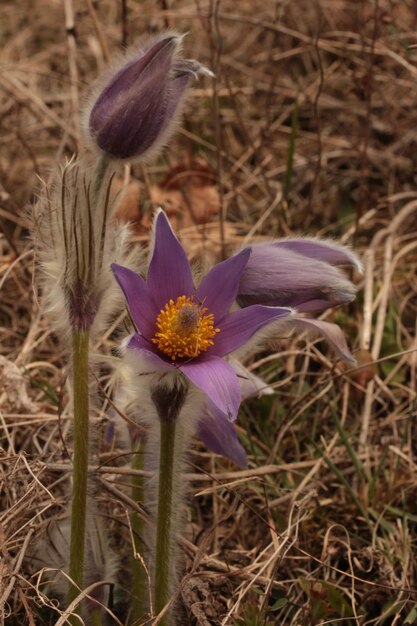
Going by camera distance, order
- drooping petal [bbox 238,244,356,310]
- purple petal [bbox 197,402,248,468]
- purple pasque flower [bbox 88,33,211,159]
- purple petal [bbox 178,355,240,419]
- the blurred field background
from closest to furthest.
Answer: purple petal [bbox 178,355,240,419], purple pasque flower [bbox 88,33,211,159], drooping petal [bbox 238,244,356,310], purple petal [bbox 197,402,248,468], the blurred field background

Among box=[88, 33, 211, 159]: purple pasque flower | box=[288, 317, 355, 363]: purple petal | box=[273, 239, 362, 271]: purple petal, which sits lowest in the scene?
box=[288, 317, 355, 363]: purple petal

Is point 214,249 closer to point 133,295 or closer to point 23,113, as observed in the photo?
point 23,113

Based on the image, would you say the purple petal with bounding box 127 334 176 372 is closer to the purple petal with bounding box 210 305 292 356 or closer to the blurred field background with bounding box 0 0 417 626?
the purple petal with bounding box 210 305 292 356

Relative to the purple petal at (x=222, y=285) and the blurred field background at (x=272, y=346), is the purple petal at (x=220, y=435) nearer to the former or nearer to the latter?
the blurred field background at (x=272, y=346)

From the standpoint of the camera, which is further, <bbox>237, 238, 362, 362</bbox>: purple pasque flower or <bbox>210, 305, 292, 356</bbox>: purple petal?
<bbox>237, 238, 362, 362</bbox>: purple pasque flower

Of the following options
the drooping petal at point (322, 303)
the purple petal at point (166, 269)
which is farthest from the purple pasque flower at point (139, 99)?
the drooping petal at point (322, 303)

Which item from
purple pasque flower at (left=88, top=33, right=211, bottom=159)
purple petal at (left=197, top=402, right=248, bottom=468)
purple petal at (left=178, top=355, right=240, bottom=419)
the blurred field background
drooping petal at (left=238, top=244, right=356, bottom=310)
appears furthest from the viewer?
the blurred field background

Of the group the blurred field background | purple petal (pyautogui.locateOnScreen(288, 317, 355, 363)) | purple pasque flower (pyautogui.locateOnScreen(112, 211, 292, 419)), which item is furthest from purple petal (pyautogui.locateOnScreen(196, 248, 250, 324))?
the blurred field background
